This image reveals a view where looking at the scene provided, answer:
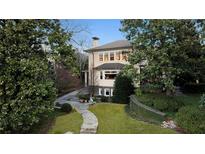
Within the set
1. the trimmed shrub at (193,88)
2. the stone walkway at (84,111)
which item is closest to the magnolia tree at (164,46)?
the trimmed shrub at (193,88)

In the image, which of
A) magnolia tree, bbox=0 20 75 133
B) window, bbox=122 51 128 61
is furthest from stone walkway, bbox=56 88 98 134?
window, bbox=122 51 128 61

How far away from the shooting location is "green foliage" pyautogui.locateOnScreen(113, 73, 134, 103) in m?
9.13

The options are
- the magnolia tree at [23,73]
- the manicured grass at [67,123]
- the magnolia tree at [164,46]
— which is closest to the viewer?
the magnolia tree at [23,73]

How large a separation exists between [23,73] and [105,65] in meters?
3.69

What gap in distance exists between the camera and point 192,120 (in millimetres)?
7016

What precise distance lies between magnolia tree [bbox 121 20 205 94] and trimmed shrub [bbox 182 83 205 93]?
1.14 m

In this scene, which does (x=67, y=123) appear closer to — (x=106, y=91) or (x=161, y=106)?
(x=106, y=91)

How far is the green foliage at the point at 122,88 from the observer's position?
913 cm

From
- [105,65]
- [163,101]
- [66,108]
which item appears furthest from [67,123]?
[163,101]

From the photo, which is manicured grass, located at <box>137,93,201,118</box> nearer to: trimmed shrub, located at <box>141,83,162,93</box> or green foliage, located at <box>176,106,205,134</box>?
trimmed shrub, located at <box>141,83,162,93</box>

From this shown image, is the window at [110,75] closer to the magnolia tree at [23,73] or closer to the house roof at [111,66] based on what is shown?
the house roof at [111,66]

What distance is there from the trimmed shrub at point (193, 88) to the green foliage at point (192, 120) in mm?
2240
